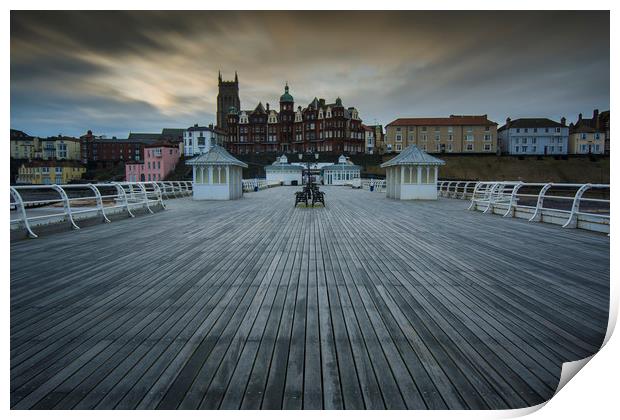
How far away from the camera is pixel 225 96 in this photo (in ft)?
429

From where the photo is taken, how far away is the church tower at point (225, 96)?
425 feet

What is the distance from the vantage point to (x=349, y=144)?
76.6 meters

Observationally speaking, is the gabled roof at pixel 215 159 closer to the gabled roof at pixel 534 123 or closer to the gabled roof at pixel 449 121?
the gabled roof at pixel 449 121

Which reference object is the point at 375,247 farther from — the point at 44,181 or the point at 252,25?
the point at 44,181

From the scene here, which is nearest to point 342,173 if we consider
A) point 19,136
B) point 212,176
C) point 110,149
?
point 212,176

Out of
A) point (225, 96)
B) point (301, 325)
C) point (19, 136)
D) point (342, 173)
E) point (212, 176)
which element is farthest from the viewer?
point (225, 96)

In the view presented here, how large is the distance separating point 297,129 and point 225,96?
61122mm

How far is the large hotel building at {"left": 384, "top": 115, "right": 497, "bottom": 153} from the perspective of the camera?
2992 inches

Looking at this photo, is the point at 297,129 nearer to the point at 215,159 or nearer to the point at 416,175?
the point at 215,159

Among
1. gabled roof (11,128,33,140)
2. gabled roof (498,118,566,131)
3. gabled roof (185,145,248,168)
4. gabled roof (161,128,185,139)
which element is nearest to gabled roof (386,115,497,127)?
gabled roof (498,118,566,131)

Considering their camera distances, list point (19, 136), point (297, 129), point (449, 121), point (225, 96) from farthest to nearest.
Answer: point (225, 96)
point (19, 136)
point (297, 129)
point (449, 121)

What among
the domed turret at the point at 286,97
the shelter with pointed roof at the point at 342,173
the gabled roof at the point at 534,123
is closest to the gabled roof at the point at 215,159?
the shelter with pointed roof at the point at 342,173

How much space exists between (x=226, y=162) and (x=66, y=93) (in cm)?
1019
